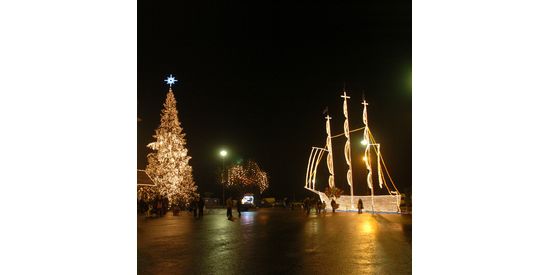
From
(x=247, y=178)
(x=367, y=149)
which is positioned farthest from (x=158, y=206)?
(x=247, y=178)

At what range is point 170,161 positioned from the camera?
3475 cm

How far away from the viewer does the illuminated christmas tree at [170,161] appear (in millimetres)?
34656

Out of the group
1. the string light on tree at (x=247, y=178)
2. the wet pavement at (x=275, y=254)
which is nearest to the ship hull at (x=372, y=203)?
the wet pavement at (x=275, y=254)

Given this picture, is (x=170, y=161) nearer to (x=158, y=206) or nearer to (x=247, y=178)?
(x=158, y=206)

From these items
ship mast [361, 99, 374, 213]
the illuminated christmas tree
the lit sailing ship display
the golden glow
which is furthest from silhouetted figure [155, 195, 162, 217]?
the golden glow

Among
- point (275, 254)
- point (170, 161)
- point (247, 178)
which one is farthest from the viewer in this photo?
point (247, 178)

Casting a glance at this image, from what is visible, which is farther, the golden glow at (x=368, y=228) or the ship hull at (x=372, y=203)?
the ship hull at (x=372, y=203)

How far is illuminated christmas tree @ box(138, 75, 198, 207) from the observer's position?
114ft

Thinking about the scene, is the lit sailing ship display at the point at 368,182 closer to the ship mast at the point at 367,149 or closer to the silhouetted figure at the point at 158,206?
the ship mast at the point at 367,149
